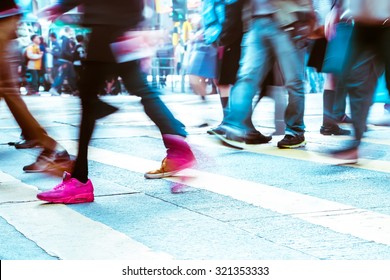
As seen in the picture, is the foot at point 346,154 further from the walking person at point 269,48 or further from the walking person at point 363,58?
the walking person at point 269,48

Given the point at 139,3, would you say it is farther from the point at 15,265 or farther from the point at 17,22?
the point at 15,265

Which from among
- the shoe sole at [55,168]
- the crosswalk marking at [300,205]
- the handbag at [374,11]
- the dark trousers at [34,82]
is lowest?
the dark trousers at [34,82]

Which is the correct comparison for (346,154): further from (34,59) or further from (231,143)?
(34,59)

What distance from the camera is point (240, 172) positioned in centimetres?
630

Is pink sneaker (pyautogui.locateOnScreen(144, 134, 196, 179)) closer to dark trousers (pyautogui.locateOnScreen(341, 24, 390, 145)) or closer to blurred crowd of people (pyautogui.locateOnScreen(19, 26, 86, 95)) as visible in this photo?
dark trousers (pyautogui.locateOnScreen(341, 24, 390, 145))

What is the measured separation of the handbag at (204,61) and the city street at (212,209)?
1576mm

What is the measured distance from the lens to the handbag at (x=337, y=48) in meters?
7.50

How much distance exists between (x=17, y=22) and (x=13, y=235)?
8.86 feet

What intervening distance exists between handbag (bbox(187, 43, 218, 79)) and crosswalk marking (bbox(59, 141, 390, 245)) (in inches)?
112

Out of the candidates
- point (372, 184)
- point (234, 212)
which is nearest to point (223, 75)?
point (372, 184)

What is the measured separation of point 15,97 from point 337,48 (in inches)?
109

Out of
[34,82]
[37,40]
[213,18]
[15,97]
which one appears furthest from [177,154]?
[37,40]

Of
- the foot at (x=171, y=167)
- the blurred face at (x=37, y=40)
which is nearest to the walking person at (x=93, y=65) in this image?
the foot at (x=171, y=167)

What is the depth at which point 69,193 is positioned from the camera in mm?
5133
